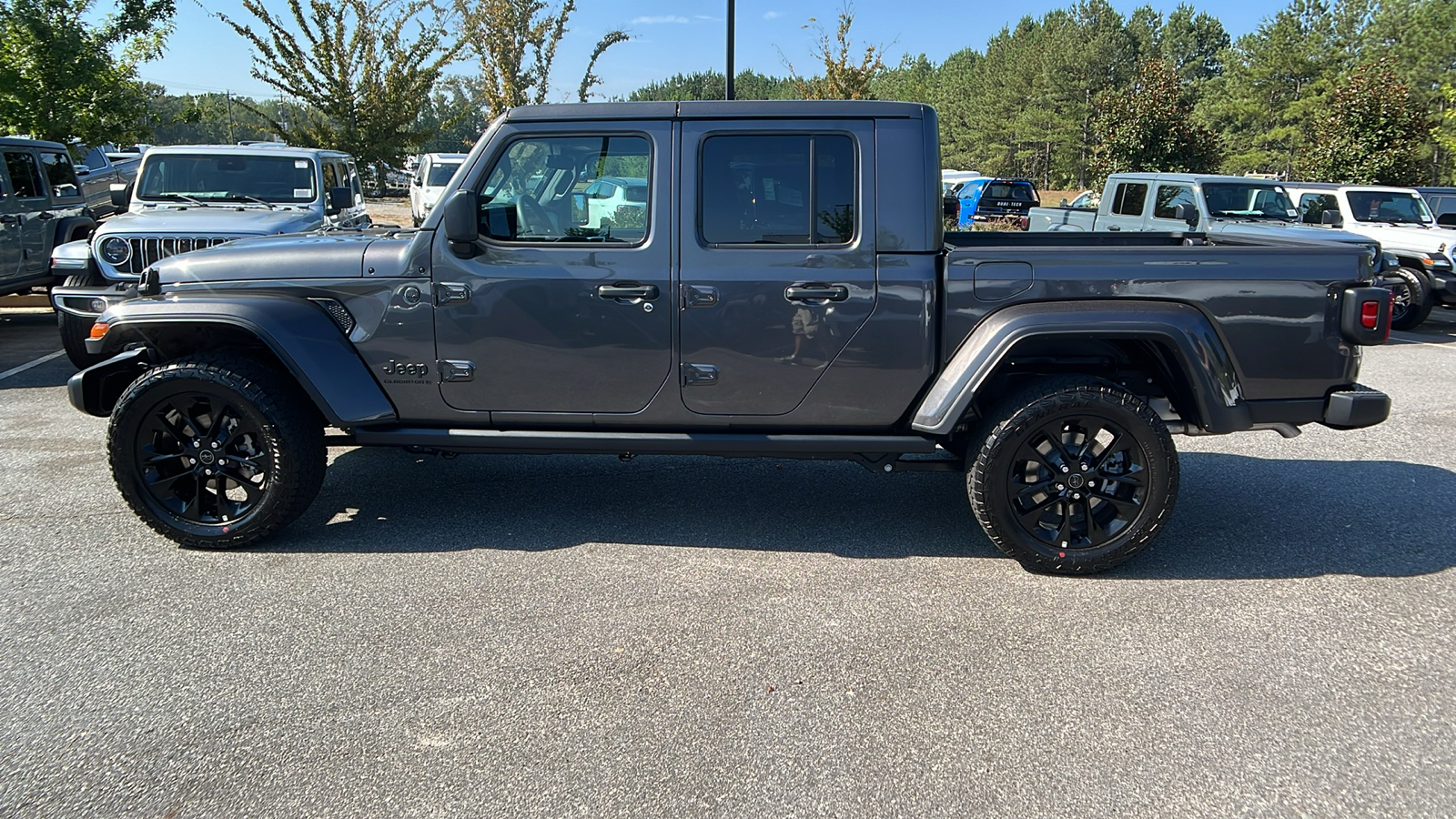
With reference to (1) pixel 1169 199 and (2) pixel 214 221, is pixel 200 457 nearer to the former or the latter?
(2) pixel 214 221

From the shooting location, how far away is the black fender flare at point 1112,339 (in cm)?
382

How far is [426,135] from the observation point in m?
26.8

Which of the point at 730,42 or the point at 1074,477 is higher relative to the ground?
the point at 730,42

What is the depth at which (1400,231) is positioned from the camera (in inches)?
470

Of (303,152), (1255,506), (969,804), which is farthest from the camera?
(303,152)

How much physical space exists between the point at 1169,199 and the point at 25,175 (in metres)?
12.6

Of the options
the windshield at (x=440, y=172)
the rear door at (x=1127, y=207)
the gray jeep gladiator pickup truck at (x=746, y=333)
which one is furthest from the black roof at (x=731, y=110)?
the windshield at (x=440, y=172)

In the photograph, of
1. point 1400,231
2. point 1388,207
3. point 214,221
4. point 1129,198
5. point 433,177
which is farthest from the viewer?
point 433,177

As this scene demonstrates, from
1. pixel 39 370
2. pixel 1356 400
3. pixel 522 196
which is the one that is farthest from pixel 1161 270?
pixel 39 370

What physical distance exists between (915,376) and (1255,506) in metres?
2.27

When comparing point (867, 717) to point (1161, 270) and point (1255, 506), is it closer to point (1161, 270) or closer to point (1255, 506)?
point (1161, 270)

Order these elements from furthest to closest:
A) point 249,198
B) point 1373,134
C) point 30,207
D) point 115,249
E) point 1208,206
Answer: point 1373,134
point 1208,206
point 30,207
point 249,198
point 115,249

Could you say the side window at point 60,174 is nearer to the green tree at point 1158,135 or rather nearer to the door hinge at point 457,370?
the door hinge at point 457,370

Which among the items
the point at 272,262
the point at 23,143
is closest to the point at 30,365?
the point at 23,143
